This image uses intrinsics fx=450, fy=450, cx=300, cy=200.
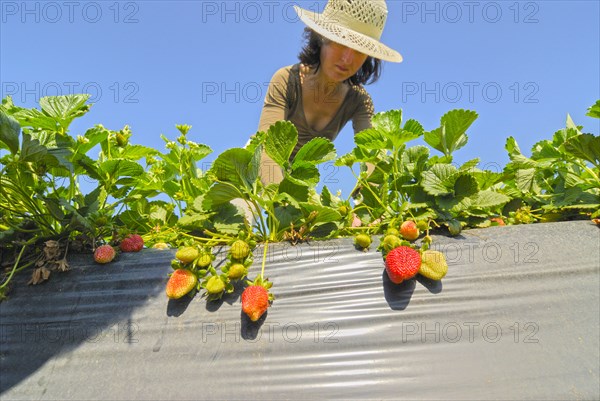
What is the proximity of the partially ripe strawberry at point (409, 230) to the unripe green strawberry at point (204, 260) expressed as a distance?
463mm

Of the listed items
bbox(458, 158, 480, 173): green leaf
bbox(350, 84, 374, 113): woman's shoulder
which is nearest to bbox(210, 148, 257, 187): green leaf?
bbox(458, 158, 480, 173): green leaf

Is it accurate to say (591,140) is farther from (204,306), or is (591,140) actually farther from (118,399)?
(118,399)

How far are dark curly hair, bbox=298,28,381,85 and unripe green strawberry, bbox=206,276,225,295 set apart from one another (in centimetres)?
125

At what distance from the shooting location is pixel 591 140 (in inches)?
44.9

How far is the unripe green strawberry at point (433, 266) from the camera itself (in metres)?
0.97

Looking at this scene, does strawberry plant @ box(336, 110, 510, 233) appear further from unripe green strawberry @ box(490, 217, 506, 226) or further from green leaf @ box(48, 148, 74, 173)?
green leaf @ box(48, 148, 74, 173)

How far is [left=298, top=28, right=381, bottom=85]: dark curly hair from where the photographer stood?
2010mm

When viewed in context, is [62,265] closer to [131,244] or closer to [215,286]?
[131,244]

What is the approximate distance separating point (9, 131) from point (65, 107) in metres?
0.20

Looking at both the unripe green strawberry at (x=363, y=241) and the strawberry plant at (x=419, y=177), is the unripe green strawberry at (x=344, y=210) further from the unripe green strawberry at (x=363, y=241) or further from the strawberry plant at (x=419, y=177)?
the unripe green strawberry at (x=363, y=241)

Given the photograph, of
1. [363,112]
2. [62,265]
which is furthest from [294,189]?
[363,112]

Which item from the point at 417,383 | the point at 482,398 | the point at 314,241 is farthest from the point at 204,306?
the point at 482,398

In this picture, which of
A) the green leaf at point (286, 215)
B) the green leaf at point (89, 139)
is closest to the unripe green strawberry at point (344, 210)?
the green leaf at point (286, 215)

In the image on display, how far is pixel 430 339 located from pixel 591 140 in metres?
0.69
